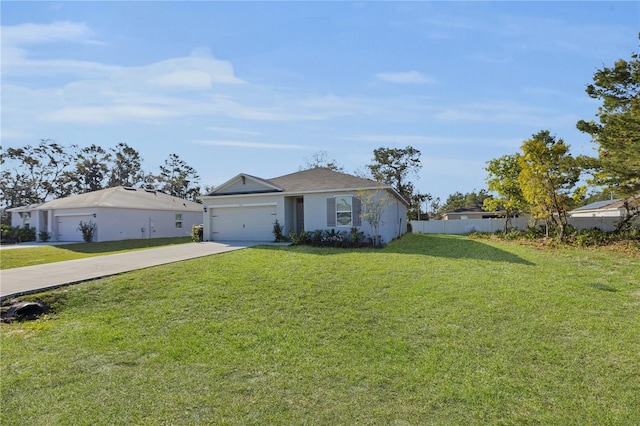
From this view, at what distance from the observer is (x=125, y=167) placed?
43656 millimetres

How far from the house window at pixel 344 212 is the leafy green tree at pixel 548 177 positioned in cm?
836

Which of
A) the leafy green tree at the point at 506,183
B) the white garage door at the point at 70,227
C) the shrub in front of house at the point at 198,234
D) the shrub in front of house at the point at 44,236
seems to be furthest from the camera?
the shrub in front of house at the point at 44,236

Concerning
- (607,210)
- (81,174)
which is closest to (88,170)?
(81,174)

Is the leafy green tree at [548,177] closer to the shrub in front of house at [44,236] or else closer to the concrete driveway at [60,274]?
the concrete driveway at [60,274]

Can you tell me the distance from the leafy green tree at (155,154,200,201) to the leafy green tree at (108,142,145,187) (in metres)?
2.60

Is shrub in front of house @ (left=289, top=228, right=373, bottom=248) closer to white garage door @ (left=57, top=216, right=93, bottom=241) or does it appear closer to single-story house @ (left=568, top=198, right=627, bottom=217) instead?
white garage door @ (left=57, top=216, right=93, bottom=241)

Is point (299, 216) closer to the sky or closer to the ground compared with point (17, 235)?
closer to the sky

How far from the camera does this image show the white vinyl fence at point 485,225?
21.0 metres

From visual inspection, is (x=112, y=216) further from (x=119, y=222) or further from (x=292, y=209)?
(x=292, y=209)

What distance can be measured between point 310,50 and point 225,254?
7127mm

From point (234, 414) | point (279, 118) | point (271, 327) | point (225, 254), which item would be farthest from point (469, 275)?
point (279, 118)

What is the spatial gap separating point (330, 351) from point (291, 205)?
13271mm

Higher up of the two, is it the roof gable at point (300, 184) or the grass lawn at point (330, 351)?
the roof gable at point (300, 184)

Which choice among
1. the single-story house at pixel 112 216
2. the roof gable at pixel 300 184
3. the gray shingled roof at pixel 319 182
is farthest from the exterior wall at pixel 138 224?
the gray shingled roof at pixel 319 182
